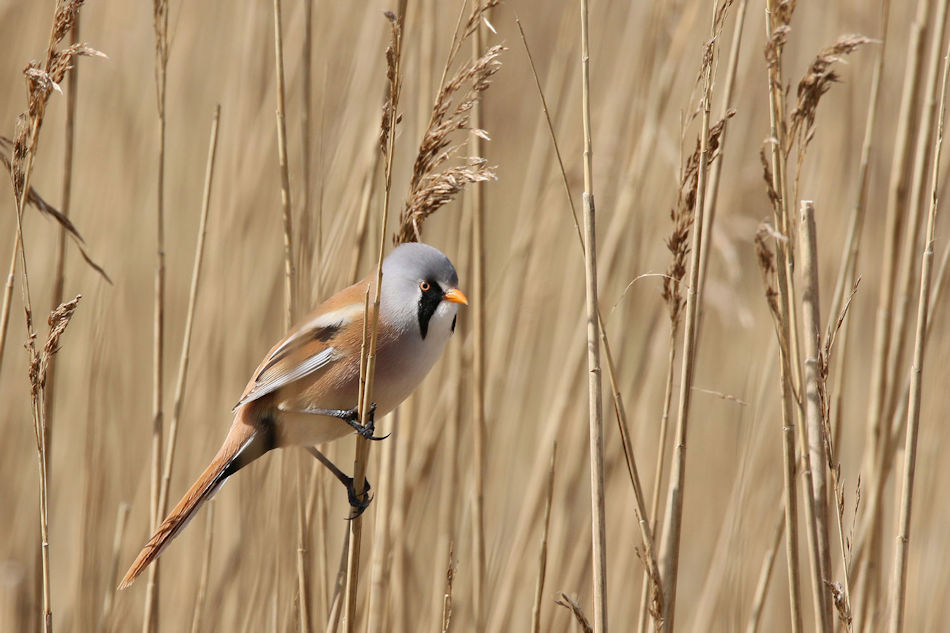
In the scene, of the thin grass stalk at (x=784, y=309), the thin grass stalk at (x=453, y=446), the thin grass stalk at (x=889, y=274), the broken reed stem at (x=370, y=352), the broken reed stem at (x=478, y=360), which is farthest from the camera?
the thin grass stalk at (x=453, y=446)

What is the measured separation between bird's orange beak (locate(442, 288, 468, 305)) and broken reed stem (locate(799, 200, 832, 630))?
55cm

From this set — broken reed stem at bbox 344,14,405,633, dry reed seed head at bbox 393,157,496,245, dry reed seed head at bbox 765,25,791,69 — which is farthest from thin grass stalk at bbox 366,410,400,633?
dry reed seed head at bbox 765,25,791,69

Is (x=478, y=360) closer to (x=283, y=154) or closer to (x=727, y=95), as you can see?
(x=283, y=154)

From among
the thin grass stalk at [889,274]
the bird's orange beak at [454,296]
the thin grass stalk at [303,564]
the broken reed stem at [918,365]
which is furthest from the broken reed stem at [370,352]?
the thin grass stalk at [889,274]

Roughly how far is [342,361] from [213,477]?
29 centimetres

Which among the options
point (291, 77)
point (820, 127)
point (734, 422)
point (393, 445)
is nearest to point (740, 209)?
point (820, 127)

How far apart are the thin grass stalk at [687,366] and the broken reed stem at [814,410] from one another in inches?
6.4

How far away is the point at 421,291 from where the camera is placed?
1612mm

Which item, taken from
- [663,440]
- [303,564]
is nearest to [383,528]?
[303,564]

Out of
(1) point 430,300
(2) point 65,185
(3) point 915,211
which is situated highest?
(3) point 915,211

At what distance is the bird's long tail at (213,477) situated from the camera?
140 centimetres

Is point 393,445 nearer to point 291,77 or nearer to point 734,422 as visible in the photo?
point 291,77

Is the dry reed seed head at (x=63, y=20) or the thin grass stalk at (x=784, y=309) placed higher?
the dry reed seed head at (x=63, y=20)

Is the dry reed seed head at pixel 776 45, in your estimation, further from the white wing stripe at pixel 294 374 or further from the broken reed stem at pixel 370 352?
the white wing stripe at pixel 294 374
